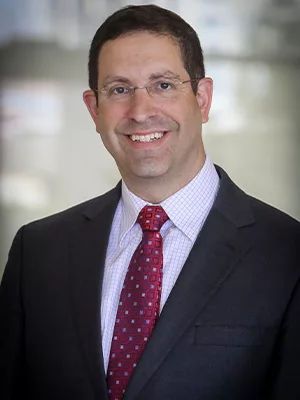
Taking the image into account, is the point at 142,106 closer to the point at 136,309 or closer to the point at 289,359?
the point at 136,309

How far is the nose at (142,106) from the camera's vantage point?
172cm

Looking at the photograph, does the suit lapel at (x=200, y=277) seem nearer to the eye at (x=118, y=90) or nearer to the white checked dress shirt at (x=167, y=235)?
the white checked dress shirt at (x=167, y=235)

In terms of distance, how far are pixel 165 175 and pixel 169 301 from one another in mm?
274

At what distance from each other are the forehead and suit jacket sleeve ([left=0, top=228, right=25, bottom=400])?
51cm

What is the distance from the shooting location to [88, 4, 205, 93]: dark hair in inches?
69.2

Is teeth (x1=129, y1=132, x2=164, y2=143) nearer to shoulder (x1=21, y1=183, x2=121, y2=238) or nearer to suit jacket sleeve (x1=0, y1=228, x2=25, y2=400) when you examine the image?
shoulder (x1=21, y1=183, x2=121, y2=238)

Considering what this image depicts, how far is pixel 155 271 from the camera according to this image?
5.65ft

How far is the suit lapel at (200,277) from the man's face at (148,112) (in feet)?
0.44

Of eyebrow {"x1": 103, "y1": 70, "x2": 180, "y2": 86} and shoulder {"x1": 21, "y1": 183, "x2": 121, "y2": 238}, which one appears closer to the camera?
eyebrow {"x1": 103, "y1": 70, "x2": 180, "y2": 86}

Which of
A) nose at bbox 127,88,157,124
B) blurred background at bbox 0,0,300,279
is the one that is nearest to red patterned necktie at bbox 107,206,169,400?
nose at bbox 127,88,157,124

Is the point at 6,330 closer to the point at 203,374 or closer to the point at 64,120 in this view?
the point at 203,374

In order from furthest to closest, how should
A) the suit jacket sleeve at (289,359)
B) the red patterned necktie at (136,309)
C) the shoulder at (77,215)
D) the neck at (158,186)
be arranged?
the shoulder at (77,215), the neck at (158,186), the red patterned necktie at (136,309), the suit jacket sleeve at (289,359)

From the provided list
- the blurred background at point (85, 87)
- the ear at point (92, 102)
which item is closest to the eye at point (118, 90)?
Answer: the ear at point (92, 102)

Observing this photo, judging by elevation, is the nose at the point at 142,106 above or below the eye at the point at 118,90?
below
